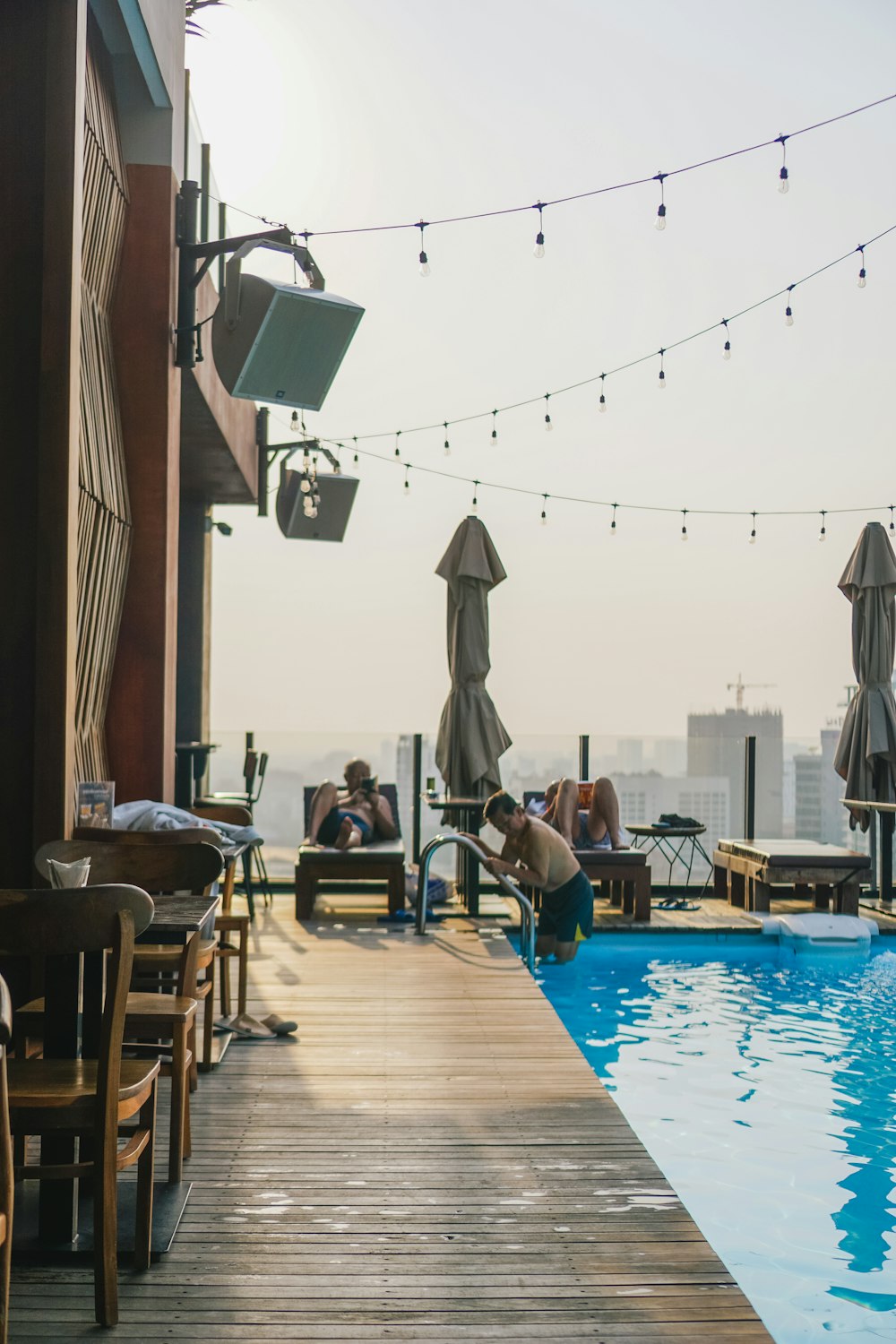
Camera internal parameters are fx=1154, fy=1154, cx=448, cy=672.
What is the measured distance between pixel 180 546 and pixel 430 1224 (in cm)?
797

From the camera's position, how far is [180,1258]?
2.57 metres

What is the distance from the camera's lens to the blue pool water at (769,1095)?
327 centimetres

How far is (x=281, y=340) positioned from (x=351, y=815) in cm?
378

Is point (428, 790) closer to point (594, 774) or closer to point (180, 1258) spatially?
point (594, 774)

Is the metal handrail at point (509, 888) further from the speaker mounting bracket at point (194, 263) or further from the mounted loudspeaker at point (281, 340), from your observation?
the speaker mounting bracket at point (194, 263)

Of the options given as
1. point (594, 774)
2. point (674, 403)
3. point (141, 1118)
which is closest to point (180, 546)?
point (594, 774)

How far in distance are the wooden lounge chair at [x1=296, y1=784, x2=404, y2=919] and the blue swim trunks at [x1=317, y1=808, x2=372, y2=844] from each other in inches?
16.0

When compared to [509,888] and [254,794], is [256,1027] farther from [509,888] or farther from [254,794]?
[254,794]

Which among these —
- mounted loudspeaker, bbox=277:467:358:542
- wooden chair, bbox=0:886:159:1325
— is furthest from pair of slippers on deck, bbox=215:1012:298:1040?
mounted loudspeaker, bbox=277:467:358:542

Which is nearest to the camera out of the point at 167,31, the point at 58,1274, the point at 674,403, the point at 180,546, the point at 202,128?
the point at 58,1274

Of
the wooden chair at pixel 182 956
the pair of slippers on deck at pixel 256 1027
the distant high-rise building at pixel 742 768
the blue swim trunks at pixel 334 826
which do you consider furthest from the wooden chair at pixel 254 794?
the wooden chair at pixel 182 956

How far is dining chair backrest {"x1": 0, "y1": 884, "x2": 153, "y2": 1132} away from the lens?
2150 mm

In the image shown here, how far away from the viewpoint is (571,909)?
22.9 ft

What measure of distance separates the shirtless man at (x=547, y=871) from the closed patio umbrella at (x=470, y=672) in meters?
1.39
